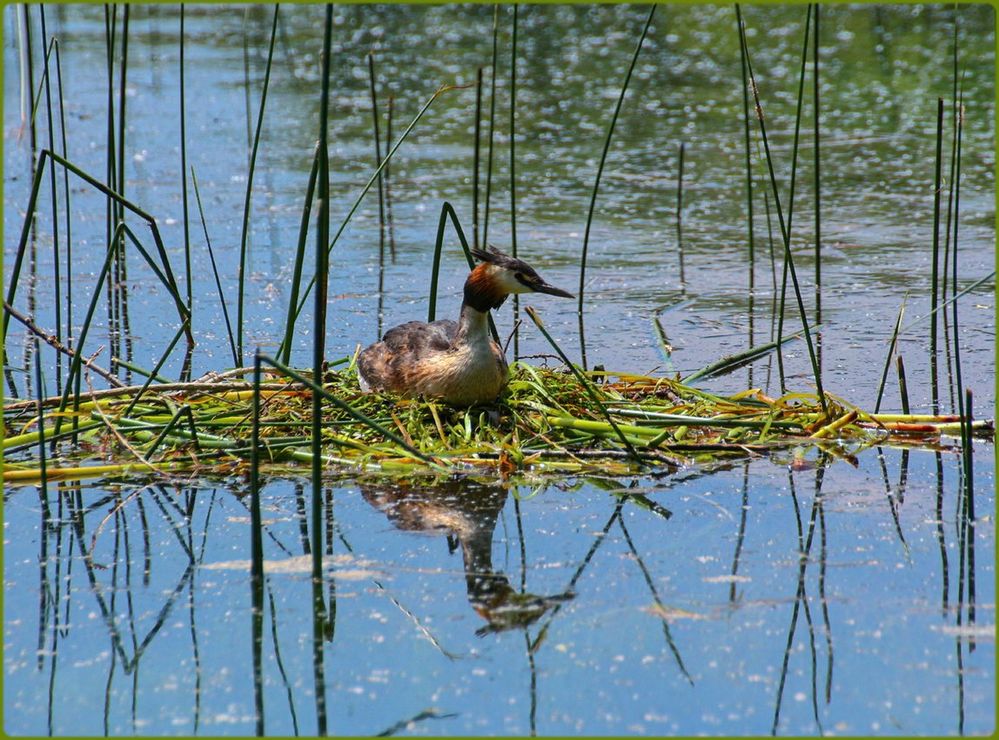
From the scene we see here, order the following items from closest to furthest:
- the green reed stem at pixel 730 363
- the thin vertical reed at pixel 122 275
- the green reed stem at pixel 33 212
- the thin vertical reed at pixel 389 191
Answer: the green reed stem at pixel 33 212 → the green reed stem at pixel 730 363 → the thin vertical reed at pixel 122 275 → the thin vertical reed at pixel 389 191

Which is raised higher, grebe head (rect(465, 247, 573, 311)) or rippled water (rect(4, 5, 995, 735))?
grebe head (rect(465, 247, 573, 311))

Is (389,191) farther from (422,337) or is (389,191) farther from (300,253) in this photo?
(300,253)

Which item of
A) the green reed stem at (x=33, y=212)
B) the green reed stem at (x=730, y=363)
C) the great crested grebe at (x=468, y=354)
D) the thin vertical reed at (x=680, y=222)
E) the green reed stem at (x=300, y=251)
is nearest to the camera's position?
the green reed stem at (x=300, y=251)

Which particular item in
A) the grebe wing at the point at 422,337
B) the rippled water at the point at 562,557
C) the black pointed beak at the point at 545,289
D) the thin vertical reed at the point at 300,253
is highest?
the thin vertical reed at the point at 300,253

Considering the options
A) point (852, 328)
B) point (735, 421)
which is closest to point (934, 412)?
point (735, 421)

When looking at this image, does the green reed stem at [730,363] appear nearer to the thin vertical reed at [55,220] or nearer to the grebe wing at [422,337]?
the grebe wing at [422,337]

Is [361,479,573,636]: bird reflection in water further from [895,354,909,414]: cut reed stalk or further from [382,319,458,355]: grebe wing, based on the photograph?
[895,354,909,414]: cut reed stalk

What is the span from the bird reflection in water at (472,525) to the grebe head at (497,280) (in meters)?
0.92

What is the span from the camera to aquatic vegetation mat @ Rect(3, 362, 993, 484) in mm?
5113

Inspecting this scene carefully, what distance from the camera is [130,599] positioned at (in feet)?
13.4

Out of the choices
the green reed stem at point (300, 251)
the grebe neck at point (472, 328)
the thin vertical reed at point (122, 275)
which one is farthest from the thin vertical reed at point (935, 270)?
the thin vertical reed at point (122, 275)

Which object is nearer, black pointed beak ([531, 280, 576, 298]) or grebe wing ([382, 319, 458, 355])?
black pointed beak ([531, 280, 576, 298])

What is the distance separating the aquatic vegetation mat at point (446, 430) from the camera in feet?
16.8

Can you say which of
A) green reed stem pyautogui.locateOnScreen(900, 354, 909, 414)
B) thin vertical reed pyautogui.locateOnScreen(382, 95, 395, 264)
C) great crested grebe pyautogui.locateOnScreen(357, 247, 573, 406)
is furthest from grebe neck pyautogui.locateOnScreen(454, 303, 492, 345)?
thin vertical reed pyautogui.locateOnScreen(382, 95, 395, 264)
